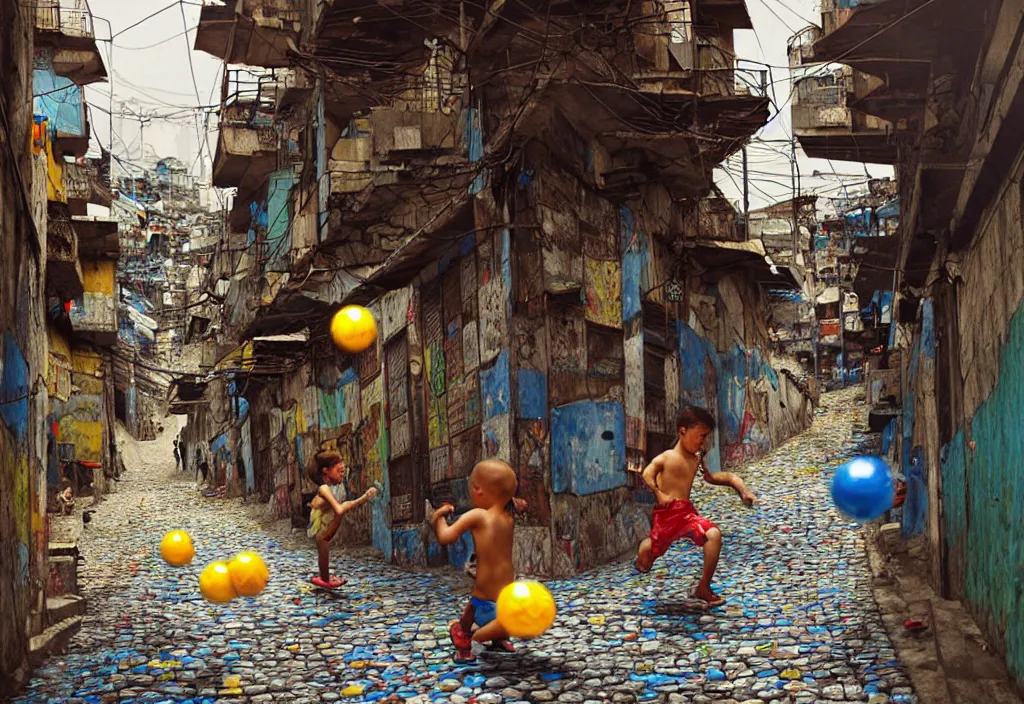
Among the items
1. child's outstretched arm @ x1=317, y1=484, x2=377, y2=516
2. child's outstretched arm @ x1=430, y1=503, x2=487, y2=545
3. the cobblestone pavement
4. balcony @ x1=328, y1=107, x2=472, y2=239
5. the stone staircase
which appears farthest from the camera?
balcony @ x1=328, y1=107, x2=472, y2=239

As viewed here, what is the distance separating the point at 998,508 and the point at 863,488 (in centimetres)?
101

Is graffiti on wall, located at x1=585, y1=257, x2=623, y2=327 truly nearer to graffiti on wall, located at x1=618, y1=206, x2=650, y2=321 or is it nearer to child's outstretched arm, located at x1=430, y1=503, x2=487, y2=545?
graffiti on wall, located at x1=618, y1=206, x2=650, y2=321

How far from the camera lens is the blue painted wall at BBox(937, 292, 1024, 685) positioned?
21.0 ft

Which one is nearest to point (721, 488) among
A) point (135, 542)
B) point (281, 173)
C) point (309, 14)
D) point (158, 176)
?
point (135, 542)

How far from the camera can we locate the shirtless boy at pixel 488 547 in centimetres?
851

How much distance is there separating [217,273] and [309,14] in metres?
17.6

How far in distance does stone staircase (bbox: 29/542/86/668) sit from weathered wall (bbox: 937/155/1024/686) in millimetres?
7163

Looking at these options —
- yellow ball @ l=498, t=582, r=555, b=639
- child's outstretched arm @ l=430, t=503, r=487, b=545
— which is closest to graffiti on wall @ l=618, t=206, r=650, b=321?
child's outstretched arm @ l=430, t=503, r=487, b=545

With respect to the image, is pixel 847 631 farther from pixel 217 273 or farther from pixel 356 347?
pixel 217 273

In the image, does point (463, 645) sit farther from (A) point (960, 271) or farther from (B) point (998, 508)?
(A) point (960, 271)

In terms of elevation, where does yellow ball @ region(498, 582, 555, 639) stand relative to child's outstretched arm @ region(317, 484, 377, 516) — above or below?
below

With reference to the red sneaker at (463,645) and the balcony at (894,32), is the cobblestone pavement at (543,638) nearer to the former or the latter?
the red sneaker at (463,645)

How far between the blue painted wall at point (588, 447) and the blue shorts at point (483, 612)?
5.17 meters

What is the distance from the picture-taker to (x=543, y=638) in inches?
377
